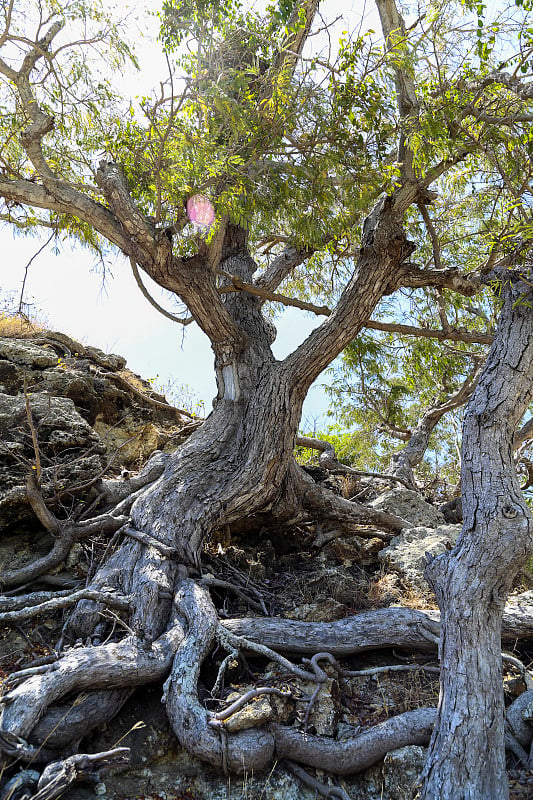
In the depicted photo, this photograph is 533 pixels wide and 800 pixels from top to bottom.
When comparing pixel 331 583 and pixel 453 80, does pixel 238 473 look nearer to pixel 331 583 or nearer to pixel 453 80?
pixel 331 583

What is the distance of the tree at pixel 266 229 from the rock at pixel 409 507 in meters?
0.32

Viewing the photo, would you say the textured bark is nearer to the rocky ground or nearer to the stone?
the rocky ground

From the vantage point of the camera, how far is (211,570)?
204 inches

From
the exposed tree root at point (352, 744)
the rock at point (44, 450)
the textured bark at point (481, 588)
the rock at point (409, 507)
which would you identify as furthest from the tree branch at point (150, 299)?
the exposed tree root at point (352, 744)

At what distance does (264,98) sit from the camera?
5.22 m

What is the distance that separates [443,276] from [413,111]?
1.70 metres

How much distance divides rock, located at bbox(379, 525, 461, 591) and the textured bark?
215 centimetres

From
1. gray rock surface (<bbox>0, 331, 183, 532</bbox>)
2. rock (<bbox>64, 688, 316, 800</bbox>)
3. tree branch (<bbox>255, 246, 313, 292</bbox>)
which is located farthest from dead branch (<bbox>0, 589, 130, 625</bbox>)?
tree branch (<bbox>255, 246, 313, 292</bbox>)

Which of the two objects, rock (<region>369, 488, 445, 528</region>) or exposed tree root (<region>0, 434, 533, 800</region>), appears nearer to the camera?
exposed tree root (<region>0, 434, 533, 800</region>)

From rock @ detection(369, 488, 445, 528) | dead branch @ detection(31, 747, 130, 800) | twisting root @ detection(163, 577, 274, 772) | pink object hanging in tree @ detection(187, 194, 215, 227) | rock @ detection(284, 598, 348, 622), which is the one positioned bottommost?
dead branch @ detection(31, 747, 130, 800)

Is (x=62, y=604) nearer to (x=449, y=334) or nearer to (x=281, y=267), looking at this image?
(x=449, y=334)

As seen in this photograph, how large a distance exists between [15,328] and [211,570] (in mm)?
5392

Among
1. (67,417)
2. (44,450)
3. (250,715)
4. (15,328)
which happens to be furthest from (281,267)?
(250,715)

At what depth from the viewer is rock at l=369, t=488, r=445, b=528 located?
6789 mm
